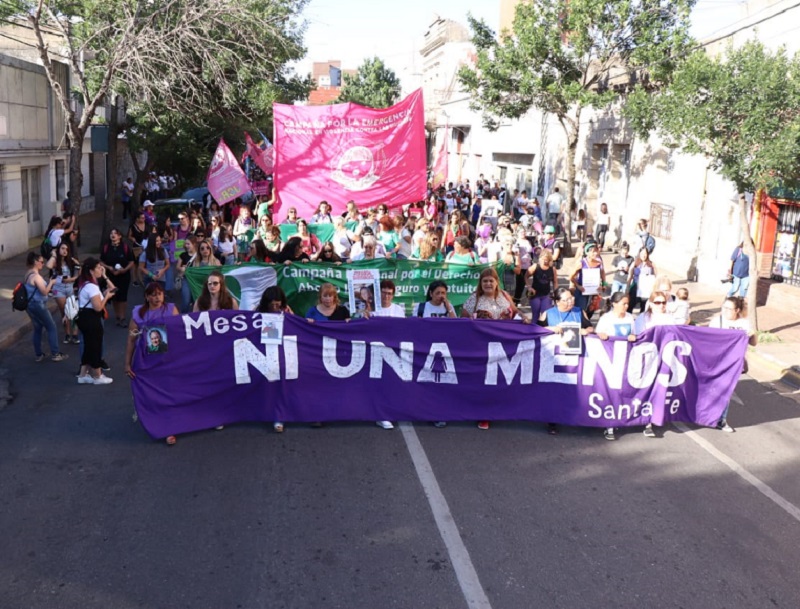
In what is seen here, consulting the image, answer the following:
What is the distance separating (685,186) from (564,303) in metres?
13.5

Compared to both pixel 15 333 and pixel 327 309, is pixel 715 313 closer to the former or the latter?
pixel 327 309

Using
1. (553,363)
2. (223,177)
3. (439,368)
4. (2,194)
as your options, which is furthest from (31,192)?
(553,363)

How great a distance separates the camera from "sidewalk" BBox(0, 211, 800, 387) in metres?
12.1

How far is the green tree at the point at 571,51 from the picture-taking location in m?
20.1

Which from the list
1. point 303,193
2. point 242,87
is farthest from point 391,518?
point 242,87

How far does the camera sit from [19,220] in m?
20.4

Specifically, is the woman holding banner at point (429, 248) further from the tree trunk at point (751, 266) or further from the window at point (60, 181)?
the window at point (60, 181)

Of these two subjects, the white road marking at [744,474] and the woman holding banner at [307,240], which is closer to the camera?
the white road marking at [744,474]

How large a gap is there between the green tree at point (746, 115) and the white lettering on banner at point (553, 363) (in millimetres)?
5517

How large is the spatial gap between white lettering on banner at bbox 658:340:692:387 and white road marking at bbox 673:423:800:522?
601 millimetres

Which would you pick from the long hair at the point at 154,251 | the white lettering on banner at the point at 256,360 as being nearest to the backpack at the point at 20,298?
the long hair at the point at 154,251

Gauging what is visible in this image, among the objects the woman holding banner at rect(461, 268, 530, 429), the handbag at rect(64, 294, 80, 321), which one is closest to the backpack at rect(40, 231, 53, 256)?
the handbag at rect(64, 294, 80, 321)

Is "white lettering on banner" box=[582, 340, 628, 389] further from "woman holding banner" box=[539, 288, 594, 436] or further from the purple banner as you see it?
"woman holding banner" box=[539, 288, 594, 436]

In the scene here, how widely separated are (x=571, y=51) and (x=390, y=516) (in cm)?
1820
